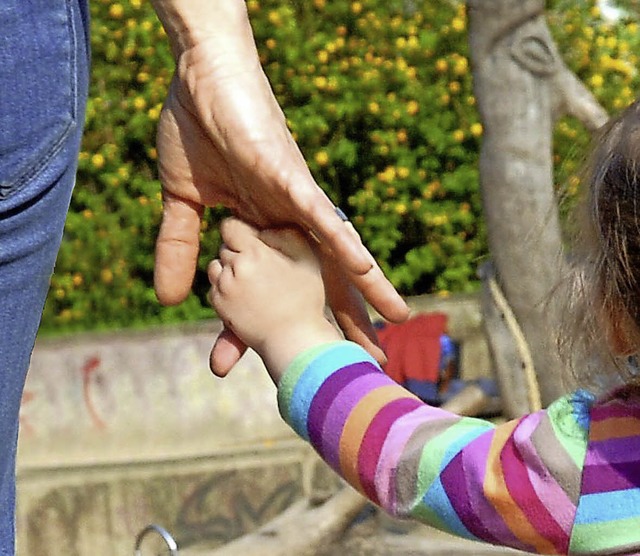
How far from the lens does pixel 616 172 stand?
1231 millimetres

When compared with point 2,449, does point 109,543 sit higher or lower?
lower

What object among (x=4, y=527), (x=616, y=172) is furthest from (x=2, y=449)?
(x=616, y=172)

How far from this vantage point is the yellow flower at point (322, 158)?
7469mm

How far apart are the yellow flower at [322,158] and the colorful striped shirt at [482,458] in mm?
6157

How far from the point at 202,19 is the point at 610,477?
0.69 meters

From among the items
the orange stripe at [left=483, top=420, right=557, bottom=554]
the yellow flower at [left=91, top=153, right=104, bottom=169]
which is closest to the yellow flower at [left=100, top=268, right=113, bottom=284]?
the yellow flower at [left=91, top=153, right=104, bottom=169]

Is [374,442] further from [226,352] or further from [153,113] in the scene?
[153,113]

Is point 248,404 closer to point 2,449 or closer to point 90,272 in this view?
point 90,272

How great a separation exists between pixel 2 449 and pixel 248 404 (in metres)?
4.84

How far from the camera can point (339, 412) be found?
1315 millimetres

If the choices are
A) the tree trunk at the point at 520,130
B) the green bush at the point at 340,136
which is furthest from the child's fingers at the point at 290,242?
the green bush at the point at 340,136

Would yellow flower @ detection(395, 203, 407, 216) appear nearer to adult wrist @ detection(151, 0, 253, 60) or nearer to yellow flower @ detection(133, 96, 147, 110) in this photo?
yellow flower @ detection(133, 96, 147, 110)

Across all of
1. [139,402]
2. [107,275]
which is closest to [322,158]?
[107,275]

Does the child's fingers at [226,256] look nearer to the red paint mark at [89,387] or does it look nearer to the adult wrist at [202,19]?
the adult wrist at [202,19]
